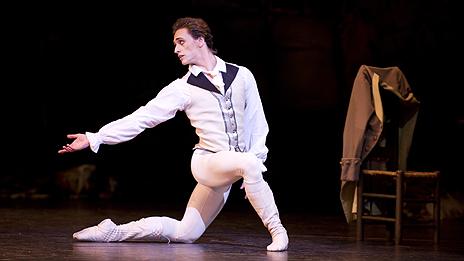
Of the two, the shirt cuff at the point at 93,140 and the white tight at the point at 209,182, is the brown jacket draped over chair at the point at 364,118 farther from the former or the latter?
the shirt cuff at the point at 93,140

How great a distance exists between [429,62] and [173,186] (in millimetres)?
2613

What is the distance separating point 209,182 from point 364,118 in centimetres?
109

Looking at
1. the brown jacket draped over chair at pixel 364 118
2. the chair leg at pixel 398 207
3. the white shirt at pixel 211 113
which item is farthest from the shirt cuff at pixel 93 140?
the chair leg at pixel 398 207

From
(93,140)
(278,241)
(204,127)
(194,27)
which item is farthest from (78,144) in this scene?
(278,241)

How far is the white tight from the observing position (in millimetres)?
4719

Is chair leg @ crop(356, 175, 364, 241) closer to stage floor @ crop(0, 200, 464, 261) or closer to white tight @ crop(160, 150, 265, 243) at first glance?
stage floor @ crop(0, 200, 464, 261)

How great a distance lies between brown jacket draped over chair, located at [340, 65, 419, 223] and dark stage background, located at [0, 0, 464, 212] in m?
2.87

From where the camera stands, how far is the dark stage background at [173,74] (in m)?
8.63

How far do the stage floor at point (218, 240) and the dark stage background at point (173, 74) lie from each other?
4.39 ft

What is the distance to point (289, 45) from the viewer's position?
29.5 feet

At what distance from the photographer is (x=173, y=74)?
29.7 feet

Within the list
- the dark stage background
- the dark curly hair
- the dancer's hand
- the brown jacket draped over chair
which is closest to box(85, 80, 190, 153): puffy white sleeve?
the dancer's hand

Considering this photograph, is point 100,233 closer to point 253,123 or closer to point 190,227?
point 190,227

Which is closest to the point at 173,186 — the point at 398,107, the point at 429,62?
the point at 429,62
